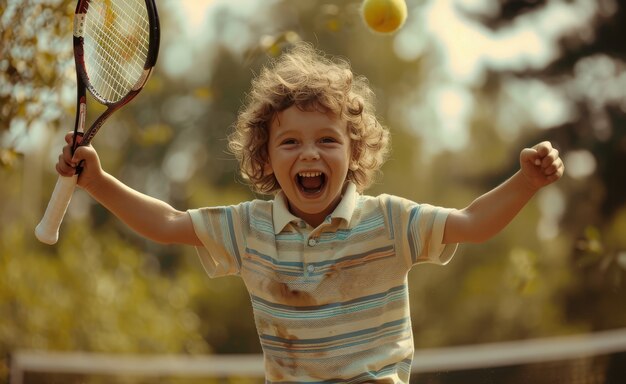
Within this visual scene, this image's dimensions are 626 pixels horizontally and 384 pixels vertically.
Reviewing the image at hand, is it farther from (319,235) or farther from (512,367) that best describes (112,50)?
(512,367)

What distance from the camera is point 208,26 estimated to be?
25188 millimetres

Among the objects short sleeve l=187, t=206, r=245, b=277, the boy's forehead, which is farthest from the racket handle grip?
the boy's forehead

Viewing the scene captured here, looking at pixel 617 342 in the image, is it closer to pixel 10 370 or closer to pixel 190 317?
pixel 10 370

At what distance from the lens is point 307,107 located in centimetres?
338

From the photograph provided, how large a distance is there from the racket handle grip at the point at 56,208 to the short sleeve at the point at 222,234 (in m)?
0.37

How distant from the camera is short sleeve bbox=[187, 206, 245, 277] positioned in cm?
339

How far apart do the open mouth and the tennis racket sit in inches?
23.1

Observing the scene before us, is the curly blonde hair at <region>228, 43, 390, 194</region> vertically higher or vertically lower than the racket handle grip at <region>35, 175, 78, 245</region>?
higher

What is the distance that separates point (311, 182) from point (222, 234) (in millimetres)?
311

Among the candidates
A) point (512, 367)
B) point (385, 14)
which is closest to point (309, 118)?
point (385, 14)

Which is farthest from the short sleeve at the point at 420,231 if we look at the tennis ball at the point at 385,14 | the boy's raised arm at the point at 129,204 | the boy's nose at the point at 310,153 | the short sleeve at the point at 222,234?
the tennis ball at the point at 385,14

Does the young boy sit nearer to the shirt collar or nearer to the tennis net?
the shirt collar

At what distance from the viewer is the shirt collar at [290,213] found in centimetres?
331

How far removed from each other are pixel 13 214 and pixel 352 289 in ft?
69.8
